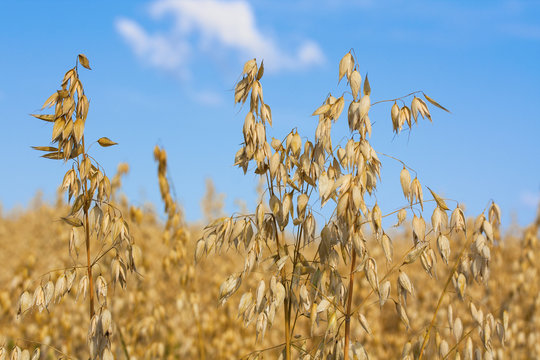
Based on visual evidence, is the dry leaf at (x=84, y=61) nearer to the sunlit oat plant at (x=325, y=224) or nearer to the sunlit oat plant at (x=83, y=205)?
the sunlit oat plant at (x=83, y=205)

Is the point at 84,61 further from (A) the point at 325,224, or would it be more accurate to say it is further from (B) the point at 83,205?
(A) the point at 325,224

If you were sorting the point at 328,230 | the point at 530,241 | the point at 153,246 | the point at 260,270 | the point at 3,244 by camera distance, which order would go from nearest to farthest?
the point at 328,230, the point at 260,270, the point at 530,241, the point at 153,246, the point at 3,244

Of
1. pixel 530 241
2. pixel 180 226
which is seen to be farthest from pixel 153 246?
pixel 530 241

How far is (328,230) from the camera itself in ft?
5.05

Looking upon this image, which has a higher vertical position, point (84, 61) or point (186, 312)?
point (84, 61)

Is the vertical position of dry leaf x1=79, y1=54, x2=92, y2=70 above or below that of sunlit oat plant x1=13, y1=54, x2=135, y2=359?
above

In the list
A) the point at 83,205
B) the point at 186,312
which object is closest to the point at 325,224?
the point at 83,205

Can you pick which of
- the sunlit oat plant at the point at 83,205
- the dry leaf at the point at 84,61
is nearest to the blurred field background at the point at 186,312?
the sunlit oat plant at the point at 83,205

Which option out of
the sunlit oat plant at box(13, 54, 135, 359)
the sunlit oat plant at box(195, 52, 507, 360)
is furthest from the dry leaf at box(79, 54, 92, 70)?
the sunlit oat plant at box(195, 52, 507, 360)

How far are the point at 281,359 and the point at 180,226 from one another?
1958 millimetres

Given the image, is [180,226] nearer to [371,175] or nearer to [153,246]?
[371,175]

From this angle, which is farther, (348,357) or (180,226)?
(180,226)

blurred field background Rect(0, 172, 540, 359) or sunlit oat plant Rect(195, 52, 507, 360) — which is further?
blurred field background Rect(0, 172, 540, 359)

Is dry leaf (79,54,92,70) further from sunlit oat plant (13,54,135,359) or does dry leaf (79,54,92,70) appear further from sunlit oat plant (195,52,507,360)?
sunlit oat plant (195,52,507,360)
